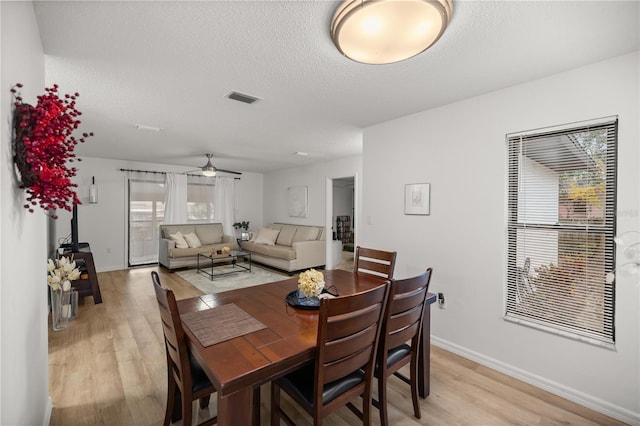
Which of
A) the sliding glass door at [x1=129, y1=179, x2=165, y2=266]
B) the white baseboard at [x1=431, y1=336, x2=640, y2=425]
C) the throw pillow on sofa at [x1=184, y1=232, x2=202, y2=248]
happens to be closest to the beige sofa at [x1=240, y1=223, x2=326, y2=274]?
the throw pillow on sofa at [x1=184, y1=232, x2=202, y2=248]

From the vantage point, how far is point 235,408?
108 centimetres

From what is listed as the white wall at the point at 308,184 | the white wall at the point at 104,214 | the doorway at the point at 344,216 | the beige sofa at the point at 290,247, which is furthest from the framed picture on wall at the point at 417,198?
the white wall at the point at 104,214

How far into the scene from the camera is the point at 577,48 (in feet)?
5.88

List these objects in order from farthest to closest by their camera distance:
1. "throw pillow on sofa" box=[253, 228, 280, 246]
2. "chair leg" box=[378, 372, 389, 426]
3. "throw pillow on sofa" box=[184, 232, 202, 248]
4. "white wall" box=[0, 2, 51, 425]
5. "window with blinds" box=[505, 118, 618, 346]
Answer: "throw pillow on sofa" box=[253, 228, 280, 246] → "throw pillow on sofa" box=[184, 232, 202, 248] → "window with blinds" box=[505, 118, 618, 346] → "chair leg" box=[378, 372, 389, 426] → "white wall" box=[0, 2, 51, 425]

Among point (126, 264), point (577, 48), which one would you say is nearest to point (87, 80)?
point (577, 48)

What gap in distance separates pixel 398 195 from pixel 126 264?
5907mm

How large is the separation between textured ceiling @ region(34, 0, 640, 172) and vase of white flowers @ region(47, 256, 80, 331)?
1.65m

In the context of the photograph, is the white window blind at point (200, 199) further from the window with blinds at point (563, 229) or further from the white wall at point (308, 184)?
the window with blinds at point (563, 229)

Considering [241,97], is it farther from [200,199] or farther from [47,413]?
[200,199]

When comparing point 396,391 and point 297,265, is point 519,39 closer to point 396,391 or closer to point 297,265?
point 396,391

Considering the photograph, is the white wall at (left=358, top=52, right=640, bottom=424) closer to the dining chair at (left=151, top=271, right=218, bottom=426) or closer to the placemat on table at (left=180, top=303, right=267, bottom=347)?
the placemat on table at (left=180, top=303, right=267, bottom=347)

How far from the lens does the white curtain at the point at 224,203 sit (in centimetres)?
725

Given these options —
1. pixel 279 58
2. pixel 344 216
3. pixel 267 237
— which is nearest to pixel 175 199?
→ pixel 267 237

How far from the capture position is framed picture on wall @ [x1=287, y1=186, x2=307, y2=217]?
6871mm
